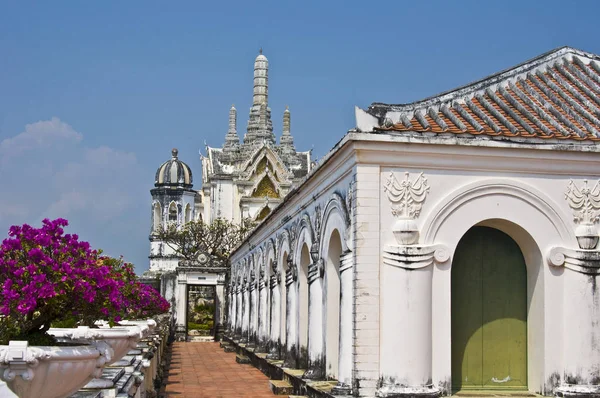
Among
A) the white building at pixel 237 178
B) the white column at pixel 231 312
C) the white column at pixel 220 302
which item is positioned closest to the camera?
the white column at pixel 231 312

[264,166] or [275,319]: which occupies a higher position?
[264,166]

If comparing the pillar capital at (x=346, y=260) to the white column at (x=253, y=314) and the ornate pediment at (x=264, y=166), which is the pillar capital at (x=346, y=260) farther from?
the ornate pediment at (x=264, y=166)

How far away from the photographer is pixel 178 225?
5891 cm

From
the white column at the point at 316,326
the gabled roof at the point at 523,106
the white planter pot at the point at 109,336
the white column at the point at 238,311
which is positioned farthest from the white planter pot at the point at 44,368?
the white column at the point at 238,311

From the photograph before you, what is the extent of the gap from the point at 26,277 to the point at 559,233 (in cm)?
708

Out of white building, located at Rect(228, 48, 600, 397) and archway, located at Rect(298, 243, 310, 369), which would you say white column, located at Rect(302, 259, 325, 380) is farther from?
archway, located at Rect(298, 243, 310, 369)

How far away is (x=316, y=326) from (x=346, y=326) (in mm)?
2579

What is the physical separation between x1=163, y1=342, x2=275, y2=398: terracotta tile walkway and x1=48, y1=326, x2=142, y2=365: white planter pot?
14.8 ft

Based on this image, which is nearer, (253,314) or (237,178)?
(253,314)

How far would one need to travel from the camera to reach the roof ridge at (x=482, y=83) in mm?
11594

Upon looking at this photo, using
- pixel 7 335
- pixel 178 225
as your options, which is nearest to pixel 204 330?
pixel 178 225

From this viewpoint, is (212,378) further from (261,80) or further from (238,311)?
(261,80)

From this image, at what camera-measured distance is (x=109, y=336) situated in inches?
389

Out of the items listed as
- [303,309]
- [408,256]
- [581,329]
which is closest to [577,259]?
[581,329]
